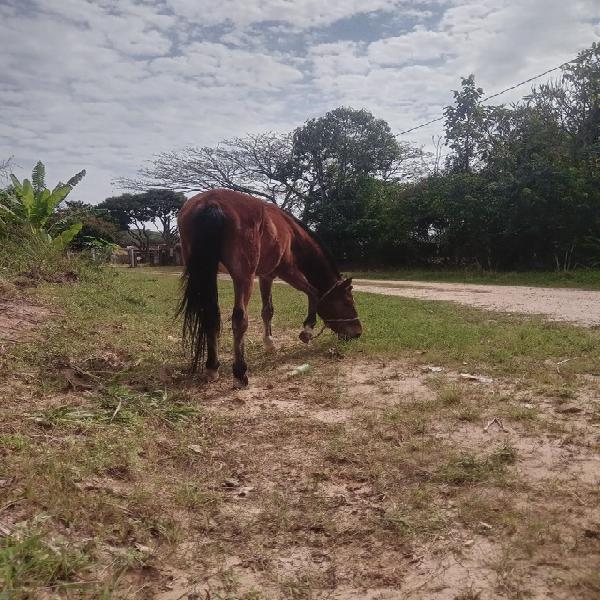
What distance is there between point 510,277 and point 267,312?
1193 centimetres

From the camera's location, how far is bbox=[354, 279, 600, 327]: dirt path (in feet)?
25.8

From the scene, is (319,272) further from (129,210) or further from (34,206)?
(129,210)

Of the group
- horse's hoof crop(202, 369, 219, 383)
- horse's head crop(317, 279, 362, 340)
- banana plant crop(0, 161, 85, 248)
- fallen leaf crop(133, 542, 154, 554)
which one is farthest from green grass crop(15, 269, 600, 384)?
banana plant crop(0, 161, 85, 248)

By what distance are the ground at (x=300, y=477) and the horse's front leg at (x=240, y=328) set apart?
0.13 meters

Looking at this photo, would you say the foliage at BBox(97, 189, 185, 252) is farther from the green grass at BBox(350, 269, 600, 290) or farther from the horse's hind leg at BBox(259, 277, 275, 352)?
the horse's hind leg at BBox(259, 277, 275, 352)

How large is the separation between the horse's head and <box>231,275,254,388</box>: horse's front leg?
190cm

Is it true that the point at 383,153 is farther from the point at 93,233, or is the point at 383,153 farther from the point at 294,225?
the point at 294,225

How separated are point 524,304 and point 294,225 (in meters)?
5.41

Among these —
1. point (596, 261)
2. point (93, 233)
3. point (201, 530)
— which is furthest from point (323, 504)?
point (93, 233)

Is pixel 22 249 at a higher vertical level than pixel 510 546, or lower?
higher

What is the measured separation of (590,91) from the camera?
1642 centimetres

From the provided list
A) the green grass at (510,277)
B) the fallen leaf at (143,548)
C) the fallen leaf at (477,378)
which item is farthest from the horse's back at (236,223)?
the green grass at (510,277)

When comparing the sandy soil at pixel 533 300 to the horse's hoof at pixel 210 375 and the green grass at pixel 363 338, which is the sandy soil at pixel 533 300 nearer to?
the green grass at pixel 363 338

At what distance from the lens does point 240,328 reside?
454cm
